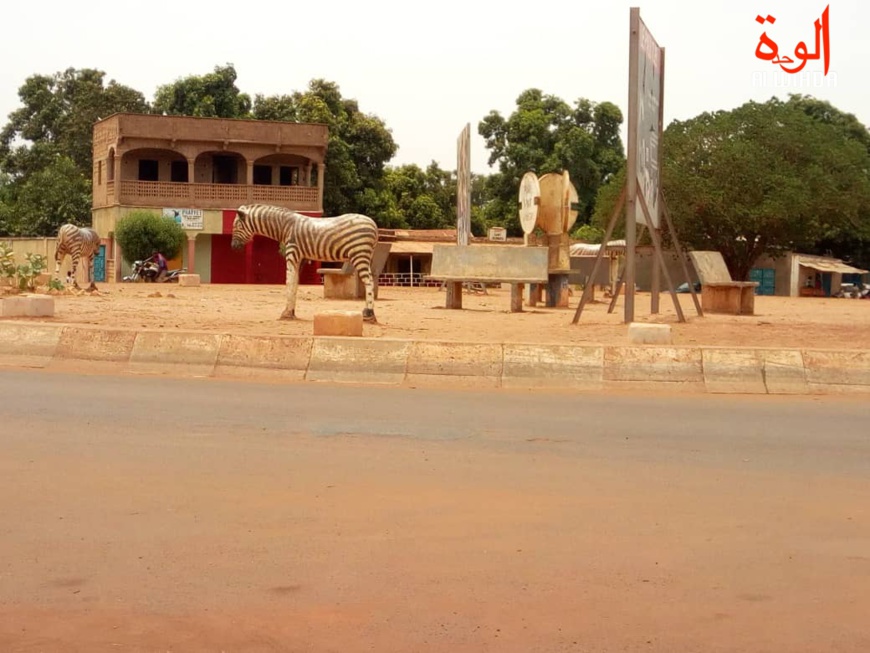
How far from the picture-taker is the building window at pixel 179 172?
178 ft

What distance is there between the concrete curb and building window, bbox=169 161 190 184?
144 ft

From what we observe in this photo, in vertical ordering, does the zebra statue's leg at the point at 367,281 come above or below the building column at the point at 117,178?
below

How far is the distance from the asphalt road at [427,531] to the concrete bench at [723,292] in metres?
13.7

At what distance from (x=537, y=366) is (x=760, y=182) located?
3479cm

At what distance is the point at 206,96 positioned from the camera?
192 feet

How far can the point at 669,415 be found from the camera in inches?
376

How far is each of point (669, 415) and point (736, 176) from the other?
3672 centimetres

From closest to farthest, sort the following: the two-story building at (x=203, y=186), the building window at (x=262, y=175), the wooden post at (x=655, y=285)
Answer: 1. the wooden post at (x=655, y=285)
2. the two-story building at (x=203, y=186)
3. the building window at (x=262, y=175)

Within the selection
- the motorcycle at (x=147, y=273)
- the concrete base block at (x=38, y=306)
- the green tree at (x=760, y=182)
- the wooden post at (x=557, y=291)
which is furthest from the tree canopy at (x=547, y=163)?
the concrete base block at (x=38, y=306)

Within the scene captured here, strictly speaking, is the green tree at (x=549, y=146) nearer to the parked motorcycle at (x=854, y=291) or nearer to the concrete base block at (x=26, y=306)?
the parked motorcycle at (x=854, y=291)

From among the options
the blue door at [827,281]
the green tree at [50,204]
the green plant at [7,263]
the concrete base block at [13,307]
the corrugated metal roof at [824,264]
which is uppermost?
the green tree at [50,204]

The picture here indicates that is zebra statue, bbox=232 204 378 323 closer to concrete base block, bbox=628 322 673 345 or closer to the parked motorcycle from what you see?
concrete base block, bbox=628 322 673 345

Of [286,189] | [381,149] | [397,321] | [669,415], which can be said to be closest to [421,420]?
[669,415]

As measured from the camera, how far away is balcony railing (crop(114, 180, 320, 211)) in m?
50.8
